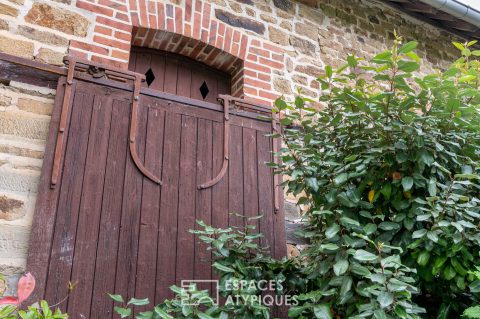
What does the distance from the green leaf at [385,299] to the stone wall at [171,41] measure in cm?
147

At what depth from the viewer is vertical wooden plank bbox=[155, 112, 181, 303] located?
7.97 feet

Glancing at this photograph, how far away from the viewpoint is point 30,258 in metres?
2.12

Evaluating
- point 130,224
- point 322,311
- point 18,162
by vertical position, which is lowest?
point 322,311

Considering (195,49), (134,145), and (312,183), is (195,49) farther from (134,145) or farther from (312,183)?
(312,183)

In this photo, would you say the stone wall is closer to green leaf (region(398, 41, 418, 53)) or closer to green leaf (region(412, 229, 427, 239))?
green leaf (region(412, 229, 427, 239))

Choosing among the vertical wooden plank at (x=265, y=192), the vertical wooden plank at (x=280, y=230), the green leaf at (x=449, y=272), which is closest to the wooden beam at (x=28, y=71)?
the vertical wooden plank at (x=265, y=192)

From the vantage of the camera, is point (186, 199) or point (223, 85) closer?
point (186, 199)

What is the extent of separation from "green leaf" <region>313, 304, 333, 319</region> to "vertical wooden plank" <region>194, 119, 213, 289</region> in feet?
3.03

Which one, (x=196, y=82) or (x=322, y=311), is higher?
(x=196, y=82)

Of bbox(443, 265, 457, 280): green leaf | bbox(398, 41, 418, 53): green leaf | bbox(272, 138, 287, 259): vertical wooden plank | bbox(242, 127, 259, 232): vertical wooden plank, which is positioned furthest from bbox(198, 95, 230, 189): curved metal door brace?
bbox(443, 265, 457, 280): green leaf

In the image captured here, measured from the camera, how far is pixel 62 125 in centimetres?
242

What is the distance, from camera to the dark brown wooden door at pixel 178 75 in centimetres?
316

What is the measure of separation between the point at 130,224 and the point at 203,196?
53 cm

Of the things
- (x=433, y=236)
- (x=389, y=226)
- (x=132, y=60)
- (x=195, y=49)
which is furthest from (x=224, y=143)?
(x=433, y=236)
